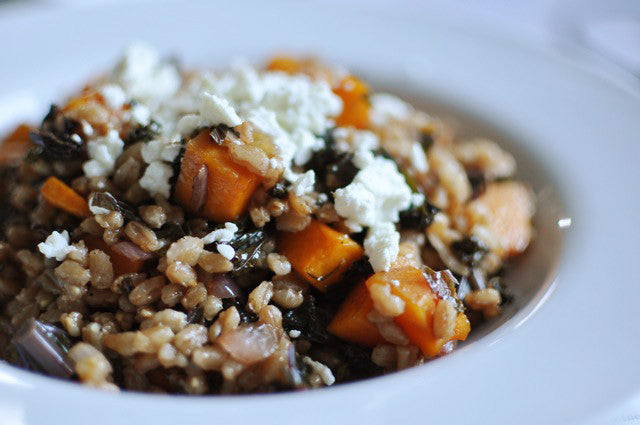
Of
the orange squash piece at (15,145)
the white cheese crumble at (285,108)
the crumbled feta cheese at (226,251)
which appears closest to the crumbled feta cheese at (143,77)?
the white cheese crumble at (285,108)

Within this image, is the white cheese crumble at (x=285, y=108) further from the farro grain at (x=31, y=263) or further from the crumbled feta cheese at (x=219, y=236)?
the farro grain at (x=31, y=263)

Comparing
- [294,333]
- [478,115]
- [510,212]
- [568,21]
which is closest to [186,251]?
[294,333]

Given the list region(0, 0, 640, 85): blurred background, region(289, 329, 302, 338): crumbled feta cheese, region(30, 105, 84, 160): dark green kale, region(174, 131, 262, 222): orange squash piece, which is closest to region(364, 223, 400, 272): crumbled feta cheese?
region(289, 329, 302, 338): crumbled feta cheese

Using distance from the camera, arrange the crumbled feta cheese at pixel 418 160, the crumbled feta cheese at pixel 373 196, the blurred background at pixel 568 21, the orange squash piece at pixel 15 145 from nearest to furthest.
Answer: the crumbled feta cheese at pixel 373 196, the crumbled feta cheese at pixel 418 160, the orange squash piece at pixel 15 145, the blurred background at pixel 568 21

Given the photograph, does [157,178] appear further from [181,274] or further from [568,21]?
[568,21]

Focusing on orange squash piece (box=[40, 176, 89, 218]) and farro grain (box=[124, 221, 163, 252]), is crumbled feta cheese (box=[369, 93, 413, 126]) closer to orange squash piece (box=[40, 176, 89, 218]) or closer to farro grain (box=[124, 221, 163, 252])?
farro grain (box=[124, 221, 163, 252])

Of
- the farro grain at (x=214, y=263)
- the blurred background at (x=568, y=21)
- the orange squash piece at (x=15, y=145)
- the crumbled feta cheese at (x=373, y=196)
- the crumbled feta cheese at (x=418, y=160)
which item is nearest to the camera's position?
the farro grain at (x=214, y=263)

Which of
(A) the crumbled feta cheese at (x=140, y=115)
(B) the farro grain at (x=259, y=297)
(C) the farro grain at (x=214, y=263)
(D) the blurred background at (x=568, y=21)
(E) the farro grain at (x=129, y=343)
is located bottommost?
(E) the farro grain at (x=129, y=343)

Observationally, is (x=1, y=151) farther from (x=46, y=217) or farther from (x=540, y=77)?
(x=540, y=77)
